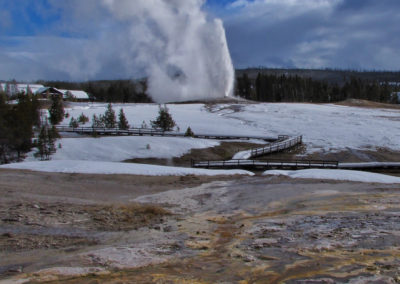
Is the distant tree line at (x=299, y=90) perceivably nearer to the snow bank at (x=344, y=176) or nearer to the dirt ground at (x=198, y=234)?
the snow bank at (x=344, y=176)

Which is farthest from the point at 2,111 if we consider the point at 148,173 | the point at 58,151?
the point at 148,173

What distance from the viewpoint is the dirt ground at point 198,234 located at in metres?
7.88

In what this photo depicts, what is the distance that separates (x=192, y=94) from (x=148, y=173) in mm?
94609

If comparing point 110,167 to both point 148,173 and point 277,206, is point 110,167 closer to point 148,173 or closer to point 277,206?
point 148,173

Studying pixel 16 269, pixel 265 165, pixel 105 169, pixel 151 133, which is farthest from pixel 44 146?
pixel 16 269

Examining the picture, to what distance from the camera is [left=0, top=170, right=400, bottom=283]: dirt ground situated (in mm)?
7883

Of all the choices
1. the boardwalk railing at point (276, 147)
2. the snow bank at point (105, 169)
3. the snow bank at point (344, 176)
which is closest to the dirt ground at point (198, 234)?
the snow bank at point (344, 176)

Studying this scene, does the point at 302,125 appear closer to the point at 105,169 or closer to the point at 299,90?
the point at 105,169

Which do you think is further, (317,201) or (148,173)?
(148,173)

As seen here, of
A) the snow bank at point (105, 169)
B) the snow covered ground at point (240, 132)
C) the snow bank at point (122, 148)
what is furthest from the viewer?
the snow covered ground at point (240, 132)

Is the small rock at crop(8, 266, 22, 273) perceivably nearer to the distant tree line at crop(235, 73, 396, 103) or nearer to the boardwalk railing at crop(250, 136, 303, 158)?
the boardwalk railing at crop(250, 136, 303, 158)

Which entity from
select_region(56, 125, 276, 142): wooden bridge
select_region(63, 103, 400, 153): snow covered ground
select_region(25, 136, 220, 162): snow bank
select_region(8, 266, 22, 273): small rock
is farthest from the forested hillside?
select_region(8, 266, 22, 273): small rock

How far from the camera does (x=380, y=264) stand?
323 inches

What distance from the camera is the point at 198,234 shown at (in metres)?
11.2
